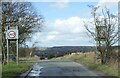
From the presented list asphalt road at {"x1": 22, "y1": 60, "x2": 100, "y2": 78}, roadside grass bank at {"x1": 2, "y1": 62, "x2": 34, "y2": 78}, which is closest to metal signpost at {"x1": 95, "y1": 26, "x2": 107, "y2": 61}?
asphalt road at {"x1": 22, "y1": 60, "x2": 100, "y2": 78}

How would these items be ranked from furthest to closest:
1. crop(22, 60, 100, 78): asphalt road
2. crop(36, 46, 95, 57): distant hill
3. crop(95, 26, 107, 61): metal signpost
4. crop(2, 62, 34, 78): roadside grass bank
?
crop(36, 46, 95, 57): distant hill, crop(95, 26, 107, 61): metal signpost, crop(22, 60, 100, 78): asphalt road, crop(2, 62, 34, 78): roadside grass bank

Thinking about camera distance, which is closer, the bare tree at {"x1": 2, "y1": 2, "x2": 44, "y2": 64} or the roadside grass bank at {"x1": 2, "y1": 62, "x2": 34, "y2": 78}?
the roadside grass bank at {"x1": 2, "y1": 62, "x2": 34, "y2": 78}

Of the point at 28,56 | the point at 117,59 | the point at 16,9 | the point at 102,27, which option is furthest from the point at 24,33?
the point at 28,56

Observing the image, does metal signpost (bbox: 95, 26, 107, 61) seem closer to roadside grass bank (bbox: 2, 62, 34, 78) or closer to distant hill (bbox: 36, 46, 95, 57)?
roadside grass bank (bbox: 2, 62, 34, 78)

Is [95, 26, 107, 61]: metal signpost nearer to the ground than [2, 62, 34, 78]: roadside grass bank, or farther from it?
farther from it

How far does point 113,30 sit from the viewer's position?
102 feet

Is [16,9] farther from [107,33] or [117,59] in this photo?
[117,59]

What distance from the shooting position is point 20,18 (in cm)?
4188

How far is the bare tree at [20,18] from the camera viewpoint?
39844mm

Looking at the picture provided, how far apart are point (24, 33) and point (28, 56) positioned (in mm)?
23918

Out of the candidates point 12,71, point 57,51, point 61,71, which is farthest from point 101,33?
point 57,51

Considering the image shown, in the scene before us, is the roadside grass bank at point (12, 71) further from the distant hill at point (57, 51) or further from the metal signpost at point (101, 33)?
the distant hill at point (57, 51)

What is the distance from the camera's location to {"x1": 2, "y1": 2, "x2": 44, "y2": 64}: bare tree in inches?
1569

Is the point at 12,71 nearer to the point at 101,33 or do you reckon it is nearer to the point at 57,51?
the point at 101,33
